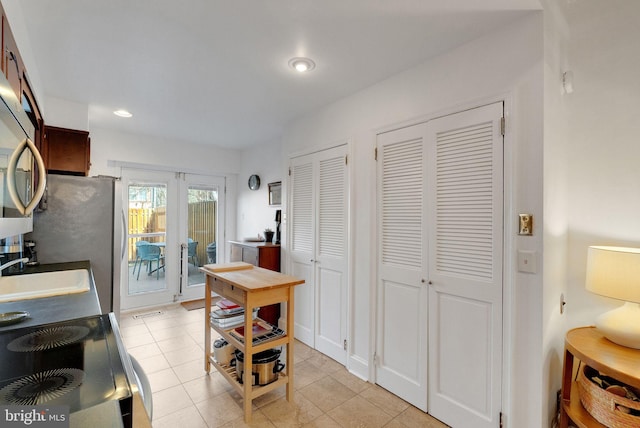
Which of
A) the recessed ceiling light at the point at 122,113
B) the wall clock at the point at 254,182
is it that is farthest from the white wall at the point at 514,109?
the recessed ceiling light at the point at 122,113

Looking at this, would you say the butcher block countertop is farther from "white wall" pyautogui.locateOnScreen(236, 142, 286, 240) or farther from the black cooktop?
"white wall" pyautogui.locateOnScreen(236, 142, 286, 240)

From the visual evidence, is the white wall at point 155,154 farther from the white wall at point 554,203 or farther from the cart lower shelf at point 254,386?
the white wall at point 554,203

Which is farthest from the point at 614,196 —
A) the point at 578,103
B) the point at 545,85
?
the point at 545,85

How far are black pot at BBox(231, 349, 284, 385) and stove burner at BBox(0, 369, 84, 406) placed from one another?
1488 millimetres

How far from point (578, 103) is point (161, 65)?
2.81 m

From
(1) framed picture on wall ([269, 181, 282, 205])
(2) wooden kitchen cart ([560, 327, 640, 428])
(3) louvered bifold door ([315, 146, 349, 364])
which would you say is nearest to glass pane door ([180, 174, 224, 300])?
(1) framed picture on wall ([269, 181, 282, 205])

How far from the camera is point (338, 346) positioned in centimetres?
268

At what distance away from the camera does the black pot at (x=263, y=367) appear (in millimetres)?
2057

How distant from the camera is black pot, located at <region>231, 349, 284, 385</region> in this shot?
2.06m

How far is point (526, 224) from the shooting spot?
61.5 inches

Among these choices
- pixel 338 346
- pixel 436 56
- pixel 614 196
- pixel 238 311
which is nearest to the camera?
pixel 614 196

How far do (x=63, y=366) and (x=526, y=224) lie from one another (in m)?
1.96

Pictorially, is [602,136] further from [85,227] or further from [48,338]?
[85,227]

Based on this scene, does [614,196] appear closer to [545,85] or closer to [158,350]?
[545,85]
